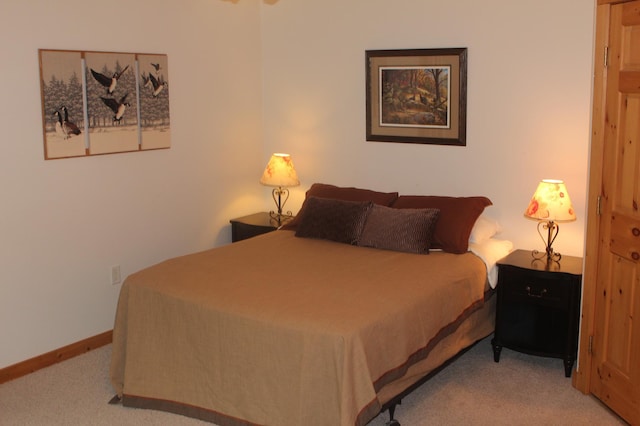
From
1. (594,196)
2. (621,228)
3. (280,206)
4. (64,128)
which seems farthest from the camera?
(280,206)

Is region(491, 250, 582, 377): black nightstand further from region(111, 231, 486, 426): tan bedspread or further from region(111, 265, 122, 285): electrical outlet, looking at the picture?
region(111, 265, 122, 285): electrical outlet

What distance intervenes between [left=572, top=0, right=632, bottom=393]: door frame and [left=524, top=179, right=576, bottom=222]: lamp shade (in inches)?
15.8

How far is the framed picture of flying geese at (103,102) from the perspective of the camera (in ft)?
13.7

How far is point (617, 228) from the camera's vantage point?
3.54 meters

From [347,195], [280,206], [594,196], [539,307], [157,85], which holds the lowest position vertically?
[539,307]

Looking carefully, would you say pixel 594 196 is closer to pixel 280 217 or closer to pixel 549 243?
pixel 549 243

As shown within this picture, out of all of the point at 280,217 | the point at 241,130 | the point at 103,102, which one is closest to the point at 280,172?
the point at 280,217

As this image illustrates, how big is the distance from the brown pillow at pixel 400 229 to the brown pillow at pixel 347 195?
0.96 ft

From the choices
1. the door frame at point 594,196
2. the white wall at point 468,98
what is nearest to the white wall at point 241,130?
the white wall at point 468,98

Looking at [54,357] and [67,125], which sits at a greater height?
[67,125]

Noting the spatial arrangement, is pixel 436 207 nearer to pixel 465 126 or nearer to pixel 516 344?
pixel 465 126

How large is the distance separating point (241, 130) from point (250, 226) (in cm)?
→ 78

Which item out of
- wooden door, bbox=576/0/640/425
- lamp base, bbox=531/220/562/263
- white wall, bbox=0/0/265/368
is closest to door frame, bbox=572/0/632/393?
wooden door, bbox=576/0/640/425

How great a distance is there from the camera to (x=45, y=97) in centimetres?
414
